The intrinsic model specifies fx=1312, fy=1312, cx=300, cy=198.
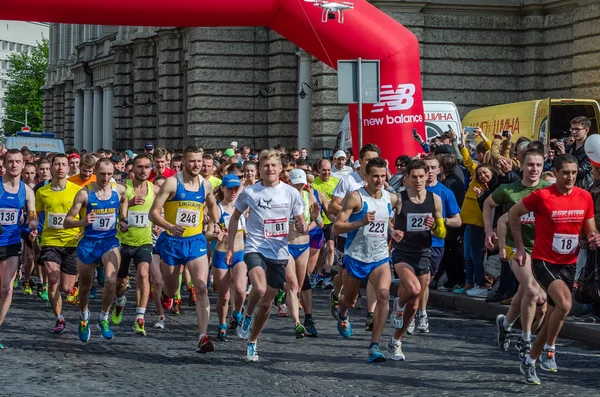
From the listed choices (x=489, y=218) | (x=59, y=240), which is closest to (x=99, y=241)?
(x=59, y=240)

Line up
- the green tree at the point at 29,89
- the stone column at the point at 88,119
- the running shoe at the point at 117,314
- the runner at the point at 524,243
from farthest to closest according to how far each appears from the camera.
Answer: the green tree at the point at 29,89
the stone column at the point at 88,119
the running shoe at the point at 117,314
the runner at the point at 524,243

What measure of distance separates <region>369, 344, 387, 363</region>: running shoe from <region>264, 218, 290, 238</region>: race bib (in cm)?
127

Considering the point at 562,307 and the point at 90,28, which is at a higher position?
the point at 90,28

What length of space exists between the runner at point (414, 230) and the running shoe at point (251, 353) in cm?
119

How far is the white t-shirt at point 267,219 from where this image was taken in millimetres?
10898

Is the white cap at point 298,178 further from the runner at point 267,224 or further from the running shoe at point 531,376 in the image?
the running shoe at point 531,376

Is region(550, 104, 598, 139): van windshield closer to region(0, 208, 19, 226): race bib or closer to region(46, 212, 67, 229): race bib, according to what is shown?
region(46, 212, 67, 229): race bib

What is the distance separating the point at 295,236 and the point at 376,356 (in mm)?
2629

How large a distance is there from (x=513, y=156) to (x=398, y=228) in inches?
175

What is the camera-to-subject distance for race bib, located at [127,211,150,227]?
512 inches

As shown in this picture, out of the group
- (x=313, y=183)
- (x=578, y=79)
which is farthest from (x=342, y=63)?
(x=578, y=79)

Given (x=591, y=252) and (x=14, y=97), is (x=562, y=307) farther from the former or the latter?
(x=14, y=97)

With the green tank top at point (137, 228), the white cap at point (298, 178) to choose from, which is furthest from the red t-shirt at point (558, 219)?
the green tank top at point (137, 228)

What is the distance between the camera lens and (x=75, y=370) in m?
9.95
